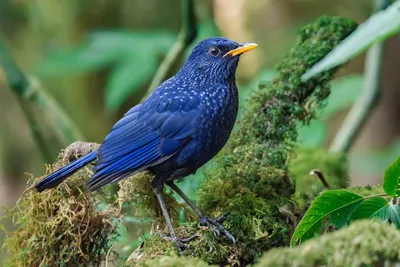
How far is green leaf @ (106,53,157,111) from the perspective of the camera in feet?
13.2

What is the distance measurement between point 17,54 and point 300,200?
4.36m

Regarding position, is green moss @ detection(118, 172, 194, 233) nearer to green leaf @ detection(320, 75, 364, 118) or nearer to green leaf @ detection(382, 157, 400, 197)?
green leaf @ detection(382, 157, 400, 197)

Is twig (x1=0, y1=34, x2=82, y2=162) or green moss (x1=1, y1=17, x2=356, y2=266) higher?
twig (x1=0, y1=34, x2=82, y2=162)

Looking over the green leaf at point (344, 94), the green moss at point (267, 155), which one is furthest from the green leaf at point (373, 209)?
the green leaf at point (344, 94)

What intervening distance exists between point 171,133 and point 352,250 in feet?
4.58

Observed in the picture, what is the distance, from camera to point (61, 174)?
2371 millimetres

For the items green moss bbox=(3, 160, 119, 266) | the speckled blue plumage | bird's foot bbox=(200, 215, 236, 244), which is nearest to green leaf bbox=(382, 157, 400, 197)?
bird's foot bbox=(200, 215, 236, 244)

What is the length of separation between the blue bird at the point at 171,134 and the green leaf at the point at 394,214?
77cm

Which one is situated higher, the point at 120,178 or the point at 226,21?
the point at 226,21

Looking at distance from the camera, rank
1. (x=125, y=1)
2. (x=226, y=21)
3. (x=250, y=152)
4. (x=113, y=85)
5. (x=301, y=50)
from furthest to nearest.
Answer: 1. (x=226, y=21)
2. (x=125, y=1)
3. (x=113, y=85)
4. (x=301, y=50)
5. (x=250, y=152)

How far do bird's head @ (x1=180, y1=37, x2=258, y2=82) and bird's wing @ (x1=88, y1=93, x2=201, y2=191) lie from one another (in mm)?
221

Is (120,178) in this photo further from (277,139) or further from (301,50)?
(301,50)

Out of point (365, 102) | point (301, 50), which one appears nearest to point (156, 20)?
point (365, 102)

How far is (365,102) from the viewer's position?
3.73 m
